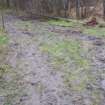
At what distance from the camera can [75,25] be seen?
Answer: 47.9ft

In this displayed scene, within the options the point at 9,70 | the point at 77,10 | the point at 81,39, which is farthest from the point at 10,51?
the point at 77,10

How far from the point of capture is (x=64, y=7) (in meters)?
20.0

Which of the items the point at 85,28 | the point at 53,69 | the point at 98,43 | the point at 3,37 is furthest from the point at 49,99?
the point at 85,28

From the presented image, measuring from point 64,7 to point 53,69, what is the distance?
12.7 m

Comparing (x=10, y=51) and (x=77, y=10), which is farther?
(x=77, y=10)

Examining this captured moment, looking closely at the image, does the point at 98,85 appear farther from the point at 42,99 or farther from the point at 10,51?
the point at 10,51

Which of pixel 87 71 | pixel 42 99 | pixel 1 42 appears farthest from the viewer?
pixel 1 42

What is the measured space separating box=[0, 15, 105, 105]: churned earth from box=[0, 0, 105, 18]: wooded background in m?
5.99

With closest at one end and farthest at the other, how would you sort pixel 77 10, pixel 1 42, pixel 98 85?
pixel 98 85
pixel 1 42
pixel 77 10

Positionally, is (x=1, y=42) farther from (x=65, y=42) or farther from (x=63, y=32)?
(x=63, y=32)

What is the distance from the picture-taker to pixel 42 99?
20.1ft

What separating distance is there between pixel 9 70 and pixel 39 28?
21.2ft

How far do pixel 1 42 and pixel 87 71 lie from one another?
14.7 ft

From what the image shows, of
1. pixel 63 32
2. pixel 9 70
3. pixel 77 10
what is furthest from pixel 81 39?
pixel 77 10
